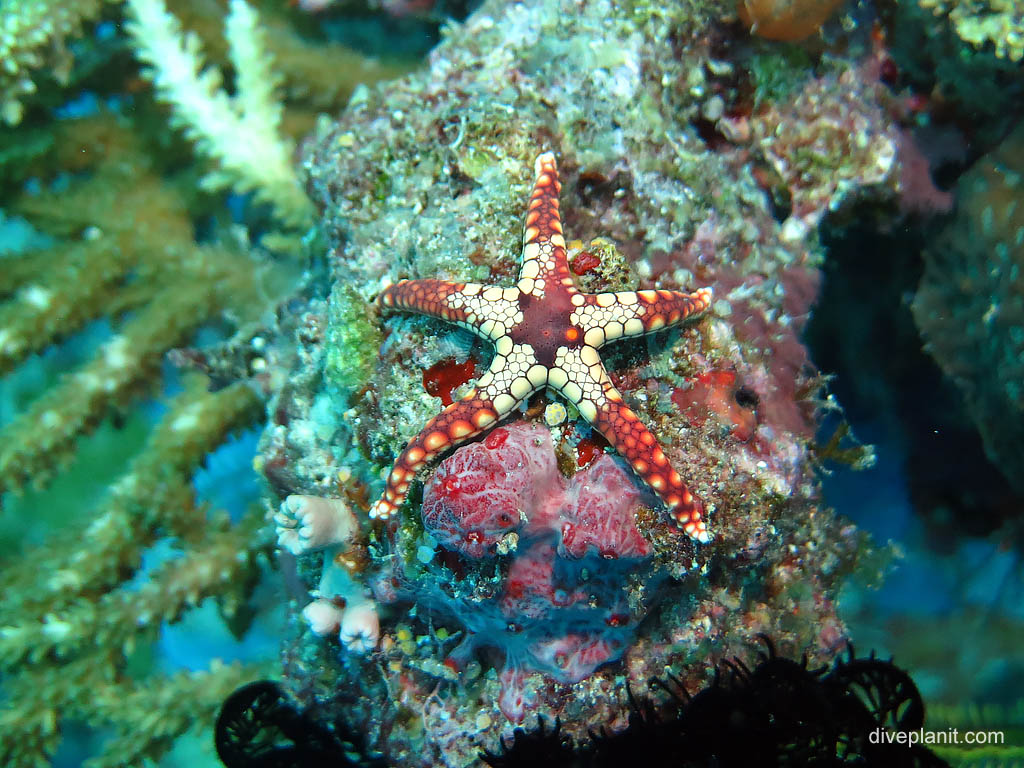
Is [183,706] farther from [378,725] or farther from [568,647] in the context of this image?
[568,647]

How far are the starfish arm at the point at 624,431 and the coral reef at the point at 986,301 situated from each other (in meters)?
3.09

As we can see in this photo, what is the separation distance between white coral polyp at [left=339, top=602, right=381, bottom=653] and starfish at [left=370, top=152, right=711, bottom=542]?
2.97 feet

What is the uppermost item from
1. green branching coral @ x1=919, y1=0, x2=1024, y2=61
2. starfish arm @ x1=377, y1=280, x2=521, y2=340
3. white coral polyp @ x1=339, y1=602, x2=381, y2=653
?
green branching coral @ x1=919, y1=0, x2=1024, y2=61

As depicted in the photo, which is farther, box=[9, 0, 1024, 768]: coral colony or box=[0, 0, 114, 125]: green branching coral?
box=[0, 0, 114, 125]: green branching coral

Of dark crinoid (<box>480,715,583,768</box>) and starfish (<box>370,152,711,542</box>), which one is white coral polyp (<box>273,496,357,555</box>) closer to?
starfish (<box>370,152,711,542</box>)

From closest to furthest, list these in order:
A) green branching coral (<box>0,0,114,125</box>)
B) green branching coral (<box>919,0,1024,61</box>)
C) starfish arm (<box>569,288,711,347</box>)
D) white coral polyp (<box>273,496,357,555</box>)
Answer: starfish arm (<box>569,288,711,347</box>), white coral polyp (<box>273,496,357,555</box>), green branching coral (<box>919,0,1024,61</box>), green branching coral (<box>0,0,114,125</box>)

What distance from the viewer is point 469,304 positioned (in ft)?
10.8

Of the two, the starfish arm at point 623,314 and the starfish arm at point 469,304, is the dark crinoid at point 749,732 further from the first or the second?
the starfish arm at point 469,304

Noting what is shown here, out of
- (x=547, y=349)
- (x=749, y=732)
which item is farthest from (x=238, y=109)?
(x=749, y=732)

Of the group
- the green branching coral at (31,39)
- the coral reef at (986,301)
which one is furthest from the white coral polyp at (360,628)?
the green branching coral at (31,39)

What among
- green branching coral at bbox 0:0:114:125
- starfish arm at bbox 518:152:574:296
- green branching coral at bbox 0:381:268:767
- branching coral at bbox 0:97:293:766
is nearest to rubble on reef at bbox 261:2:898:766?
starfish arm at bbox 518:152:574:296

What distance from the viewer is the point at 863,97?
4.76 metres

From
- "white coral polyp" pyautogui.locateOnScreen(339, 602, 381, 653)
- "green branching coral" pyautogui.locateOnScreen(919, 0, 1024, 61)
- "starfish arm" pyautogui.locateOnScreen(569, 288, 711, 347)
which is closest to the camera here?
"starfish arm" pyautogui.locateOnScreen(569, 288, 711, 347)

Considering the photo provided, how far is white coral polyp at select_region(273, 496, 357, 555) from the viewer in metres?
3.54
